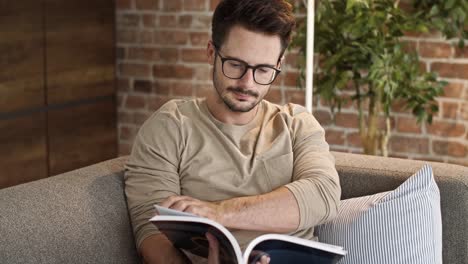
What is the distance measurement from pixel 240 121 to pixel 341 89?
170 cm

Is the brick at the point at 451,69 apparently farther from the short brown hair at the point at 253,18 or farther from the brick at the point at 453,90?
the short brown hair at the point at 253,18

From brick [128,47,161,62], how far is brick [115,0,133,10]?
0.22 meters

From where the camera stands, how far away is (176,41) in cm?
446

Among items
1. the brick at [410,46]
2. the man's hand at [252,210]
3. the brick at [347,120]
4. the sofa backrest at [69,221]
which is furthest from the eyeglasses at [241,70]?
the brick at [347,120]

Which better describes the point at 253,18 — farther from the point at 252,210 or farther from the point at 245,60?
the point at 252,210

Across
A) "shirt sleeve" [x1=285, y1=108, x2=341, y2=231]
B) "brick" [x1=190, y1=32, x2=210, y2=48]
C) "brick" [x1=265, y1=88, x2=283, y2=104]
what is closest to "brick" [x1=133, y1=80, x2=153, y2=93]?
"brick" [x1=190, y1=32, x2=210, y2=48]

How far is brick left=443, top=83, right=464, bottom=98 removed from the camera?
12.3 ft

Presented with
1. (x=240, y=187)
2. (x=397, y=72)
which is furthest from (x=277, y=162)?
(x=397, y=72)

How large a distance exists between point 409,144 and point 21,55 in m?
1.85

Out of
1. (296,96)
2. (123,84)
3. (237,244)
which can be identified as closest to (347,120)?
(296,96)

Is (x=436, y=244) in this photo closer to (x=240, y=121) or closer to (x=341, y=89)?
(x=240, y=121)

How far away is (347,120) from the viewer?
4031 millimetres

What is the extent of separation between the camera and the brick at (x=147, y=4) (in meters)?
4.50

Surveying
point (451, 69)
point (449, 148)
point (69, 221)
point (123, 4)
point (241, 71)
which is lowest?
point (449, 148)
